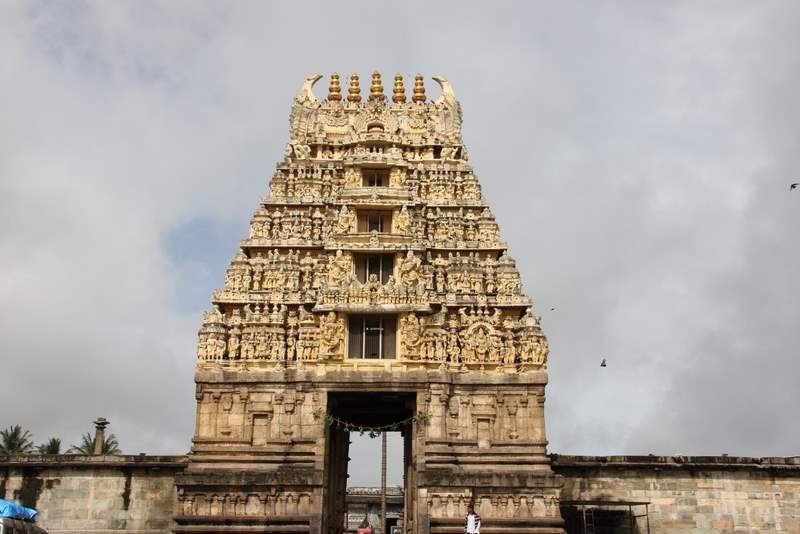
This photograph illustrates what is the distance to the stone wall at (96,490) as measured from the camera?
91.8 ft

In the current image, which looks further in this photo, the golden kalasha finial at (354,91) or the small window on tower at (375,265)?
the golden kalasha finial at (354,91)

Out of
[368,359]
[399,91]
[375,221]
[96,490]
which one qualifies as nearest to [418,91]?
[399,91]

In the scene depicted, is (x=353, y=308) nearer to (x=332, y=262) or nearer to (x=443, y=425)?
(x=332, y=262)

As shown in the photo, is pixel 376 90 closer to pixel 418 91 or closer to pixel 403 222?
pixel 418 91

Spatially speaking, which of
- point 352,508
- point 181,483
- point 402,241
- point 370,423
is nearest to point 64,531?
point 181,483

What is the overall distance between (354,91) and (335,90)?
0.79 meters

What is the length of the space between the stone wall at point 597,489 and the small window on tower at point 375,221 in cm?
1006

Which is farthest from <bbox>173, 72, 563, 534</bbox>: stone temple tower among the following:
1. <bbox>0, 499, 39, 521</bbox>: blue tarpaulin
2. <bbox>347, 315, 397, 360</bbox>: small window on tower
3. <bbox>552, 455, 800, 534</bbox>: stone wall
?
<bbox>0, 499, 39, 521</bbox>: blue tarpaulin

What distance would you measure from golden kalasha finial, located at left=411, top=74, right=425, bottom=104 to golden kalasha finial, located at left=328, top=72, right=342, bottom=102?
3056 mm

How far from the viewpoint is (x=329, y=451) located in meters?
27.8

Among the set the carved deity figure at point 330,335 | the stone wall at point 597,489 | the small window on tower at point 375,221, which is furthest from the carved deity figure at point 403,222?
the stone wall at point 597,489

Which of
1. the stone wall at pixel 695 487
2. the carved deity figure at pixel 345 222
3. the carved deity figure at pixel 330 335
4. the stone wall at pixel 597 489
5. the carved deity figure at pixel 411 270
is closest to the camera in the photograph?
the carved deity figure at pixel 330 335

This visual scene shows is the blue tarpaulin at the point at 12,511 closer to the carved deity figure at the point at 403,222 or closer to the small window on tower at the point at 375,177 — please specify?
the carved deity figure at the point at 403,222

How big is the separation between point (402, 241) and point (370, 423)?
803 centimetres
